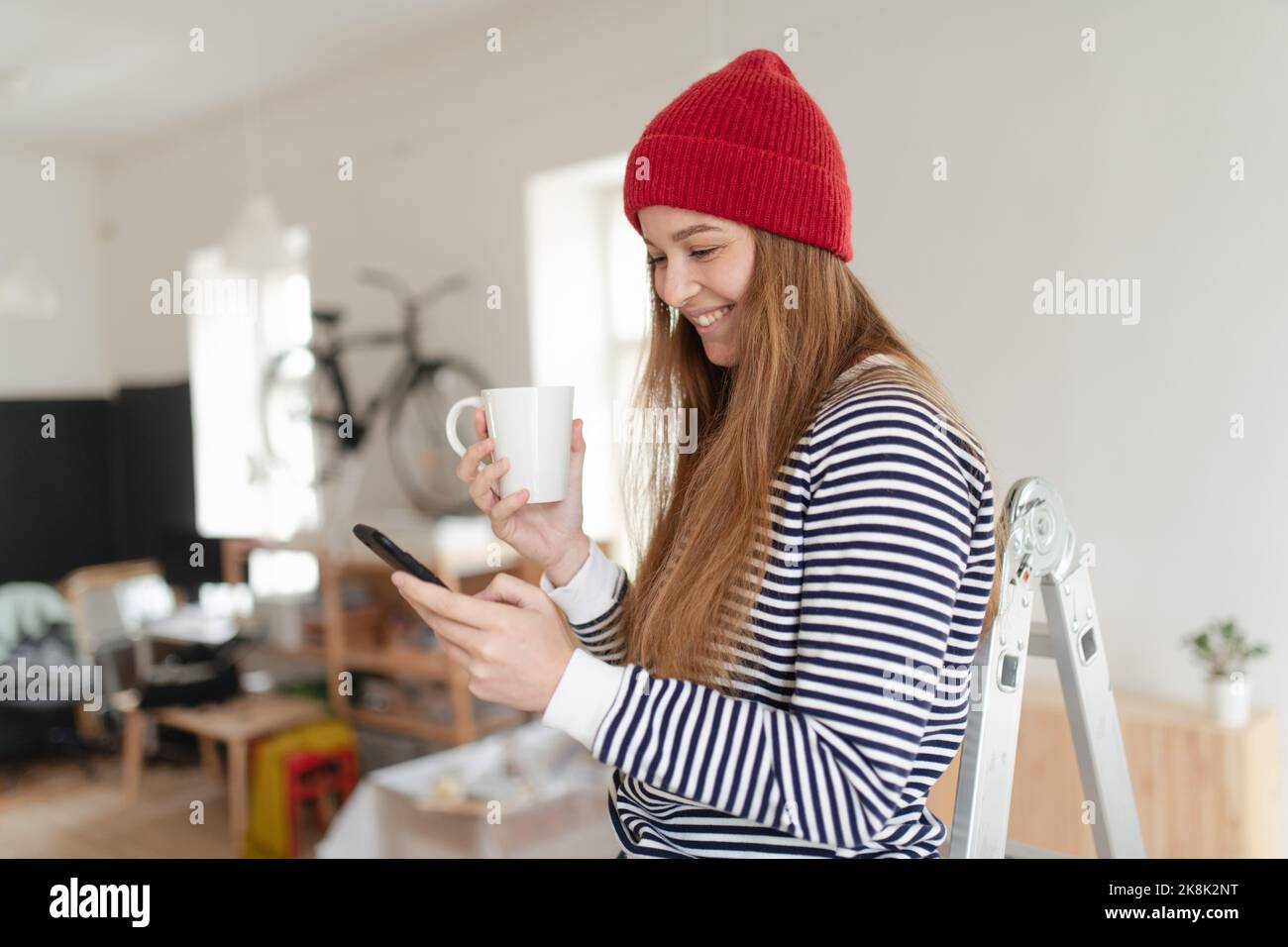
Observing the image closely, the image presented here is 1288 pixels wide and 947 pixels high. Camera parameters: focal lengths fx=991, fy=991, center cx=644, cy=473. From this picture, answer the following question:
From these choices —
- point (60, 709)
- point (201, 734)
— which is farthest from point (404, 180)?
point (60, 709)

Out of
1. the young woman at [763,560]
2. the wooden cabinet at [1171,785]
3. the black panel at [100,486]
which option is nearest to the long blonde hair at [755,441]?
→ the young woman at [763,560]

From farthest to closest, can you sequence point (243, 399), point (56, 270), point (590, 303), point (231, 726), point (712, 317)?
1. point (243, 399)
2. point (56, 270)
3. point (231, 726)
4. point (590, 303)
5. point (712, 317)

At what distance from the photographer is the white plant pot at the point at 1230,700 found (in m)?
1.68

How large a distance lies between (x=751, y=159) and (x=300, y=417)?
322 centimetres

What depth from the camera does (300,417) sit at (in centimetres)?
371

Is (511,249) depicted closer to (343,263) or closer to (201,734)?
(343,263)

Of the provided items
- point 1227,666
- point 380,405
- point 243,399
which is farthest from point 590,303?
point 1227,666

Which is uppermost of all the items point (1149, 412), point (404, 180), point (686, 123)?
point (404, 180)

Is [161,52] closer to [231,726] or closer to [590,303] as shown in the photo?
[590,303]

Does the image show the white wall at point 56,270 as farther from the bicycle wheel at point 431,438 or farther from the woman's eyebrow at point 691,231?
the woman's eyebrow at point 691,231

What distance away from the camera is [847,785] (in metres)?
0.61

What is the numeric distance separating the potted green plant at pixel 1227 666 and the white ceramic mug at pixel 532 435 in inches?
55.1
